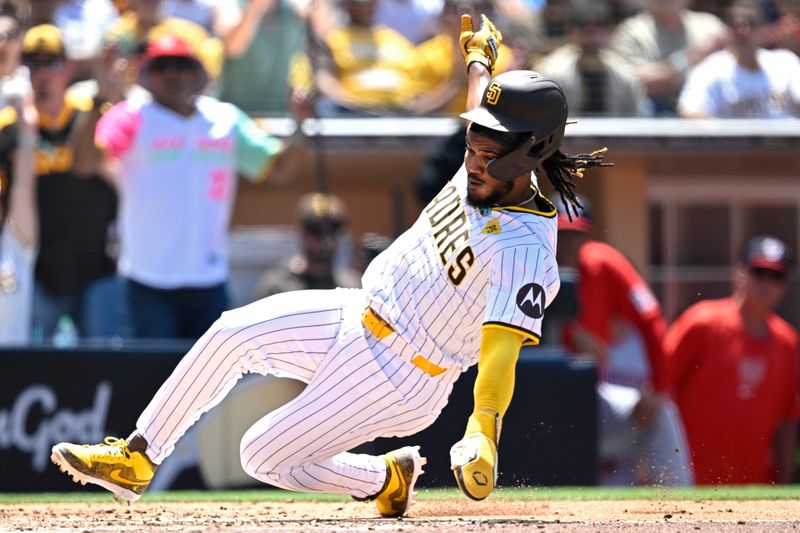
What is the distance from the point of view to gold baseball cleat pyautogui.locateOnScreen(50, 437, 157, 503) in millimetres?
4887

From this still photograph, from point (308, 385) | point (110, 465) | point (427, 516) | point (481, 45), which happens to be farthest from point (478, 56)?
point (110, 465)

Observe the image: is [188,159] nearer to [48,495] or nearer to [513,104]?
[48,495]

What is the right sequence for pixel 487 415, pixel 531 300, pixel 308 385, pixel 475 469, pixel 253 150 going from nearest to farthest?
pixel 475 469 → pixel 487 415 → pixel 531 300 → pixel 308 385 → pixel 253 150

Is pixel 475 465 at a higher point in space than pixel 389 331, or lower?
lower

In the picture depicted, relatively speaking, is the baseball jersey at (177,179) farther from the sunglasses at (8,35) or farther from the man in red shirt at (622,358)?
the man in red shirt at (622,358)

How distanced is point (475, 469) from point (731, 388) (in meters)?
4.56

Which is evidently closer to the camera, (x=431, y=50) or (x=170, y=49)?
(x=170, y=49)

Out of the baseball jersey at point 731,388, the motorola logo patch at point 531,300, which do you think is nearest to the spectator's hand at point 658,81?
the baseball jersey at point 731,388

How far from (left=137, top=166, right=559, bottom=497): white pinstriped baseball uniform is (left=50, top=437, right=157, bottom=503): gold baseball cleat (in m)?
0.06

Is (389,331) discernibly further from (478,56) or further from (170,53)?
(170,53)

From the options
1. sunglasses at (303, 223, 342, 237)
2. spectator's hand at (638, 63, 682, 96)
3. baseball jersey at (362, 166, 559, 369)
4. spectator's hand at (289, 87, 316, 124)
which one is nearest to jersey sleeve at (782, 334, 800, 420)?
spectator's hand at (638, 63, 682, 96)

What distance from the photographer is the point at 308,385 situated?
505 centimetres

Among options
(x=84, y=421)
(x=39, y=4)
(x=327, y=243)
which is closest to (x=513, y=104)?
(x=327, y=243)

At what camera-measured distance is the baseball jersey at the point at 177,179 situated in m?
7.84
